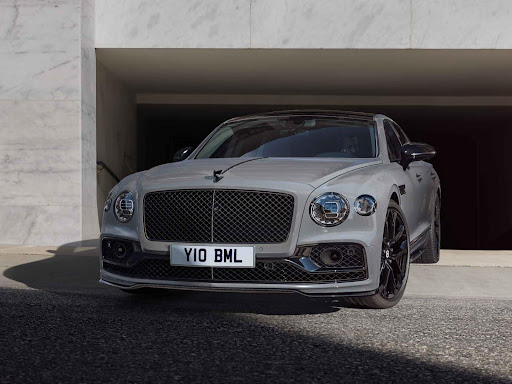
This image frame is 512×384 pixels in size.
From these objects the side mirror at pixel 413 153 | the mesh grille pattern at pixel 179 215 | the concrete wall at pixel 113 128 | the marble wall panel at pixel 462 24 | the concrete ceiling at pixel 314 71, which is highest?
the marble wall panel at pixel 462 24

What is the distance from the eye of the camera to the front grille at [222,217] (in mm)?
4836

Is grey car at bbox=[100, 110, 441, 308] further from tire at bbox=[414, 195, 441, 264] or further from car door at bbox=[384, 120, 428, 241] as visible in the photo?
tire at bbox=[414, 195, 441, 264]

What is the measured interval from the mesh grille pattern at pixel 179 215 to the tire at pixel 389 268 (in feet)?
3.72

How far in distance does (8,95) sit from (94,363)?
8.96 metres

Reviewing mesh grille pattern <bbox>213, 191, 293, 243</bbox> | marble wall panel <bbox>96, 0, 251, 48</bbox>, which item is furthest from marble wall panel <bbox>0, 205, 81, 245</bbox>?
mesh grille pattern <bbox>213, 191, 293, 243</bbox>

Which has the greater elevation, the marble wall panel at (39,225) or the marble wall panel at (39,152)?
the marble wall panel at (39,152)

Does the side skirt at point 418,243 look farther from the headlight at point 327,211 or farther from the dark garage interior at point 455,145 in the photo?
the dark garage interior at point 455,145

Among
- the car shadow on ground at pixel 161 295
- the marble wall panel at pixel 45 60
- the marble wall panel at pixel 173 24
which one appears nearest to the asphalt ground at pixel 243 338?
the car shadow on ground at pixel 161 295

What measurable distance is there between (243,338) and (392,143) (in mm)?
3002

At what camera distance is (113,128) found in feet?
50.0

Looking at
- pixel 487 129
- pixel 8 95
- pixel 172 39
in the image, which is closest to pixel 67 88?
pixel 8 95

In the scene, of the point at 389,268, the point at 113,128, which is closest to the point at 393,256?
the point at 389,268

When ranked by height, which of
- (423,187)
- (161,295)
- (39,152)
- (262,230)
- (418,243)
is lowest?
(161,295)

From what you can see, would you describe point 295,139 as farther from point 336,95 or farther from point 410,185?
point 336,95
